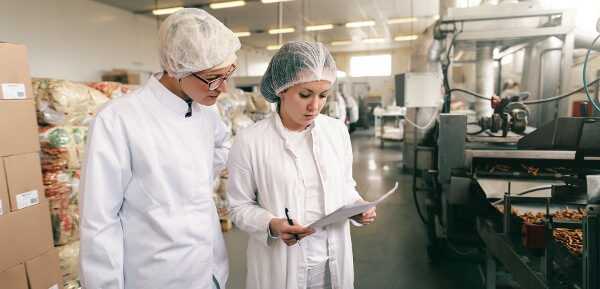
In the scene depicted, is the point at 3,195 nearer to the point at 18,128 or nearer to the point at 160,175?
the point at 18,128

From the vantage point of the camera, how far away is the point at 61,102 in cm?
181

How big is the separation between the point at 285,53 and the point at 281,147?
0.32 metres

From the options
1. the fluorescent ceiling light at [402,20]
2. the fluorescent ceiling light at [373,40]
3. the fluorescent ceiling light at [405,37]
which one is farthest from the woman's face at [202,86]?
the fluorescent ceiling light at [373,40]

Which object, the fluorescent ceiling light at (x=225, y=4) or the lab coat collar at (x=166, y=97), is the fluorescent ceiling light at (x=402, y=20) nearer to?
the fluorescent ceiling light at (x=225, y=4)

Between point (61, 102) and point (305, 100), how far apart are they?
1444 millimetres

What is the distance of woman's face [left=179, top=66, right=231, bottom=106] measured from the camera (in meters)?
1.02

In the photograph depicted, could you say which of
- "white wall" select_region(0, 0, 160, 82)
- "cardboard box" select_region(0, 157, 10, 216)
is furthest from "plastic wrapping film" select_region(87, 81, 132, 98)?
"white wall" select_region(0, 0, 160, 82)

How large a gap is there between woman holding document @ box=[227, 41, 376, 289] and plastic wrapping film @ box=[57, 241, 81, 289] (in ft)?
4.33

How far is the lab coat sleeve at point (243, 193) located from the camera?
1115 mm

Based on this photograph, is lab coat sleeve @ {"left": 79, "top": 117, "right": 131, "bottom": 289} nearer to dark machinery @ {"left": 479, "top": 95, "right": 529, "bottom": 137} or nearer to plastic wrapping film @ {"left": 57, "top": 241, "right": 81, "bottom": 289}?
plastic wrapping film @ {"left": 57, "top": 241, "right": 81, "bottom": 289}

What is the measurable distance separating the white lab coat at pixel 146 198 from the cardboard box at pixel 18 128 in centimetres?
96

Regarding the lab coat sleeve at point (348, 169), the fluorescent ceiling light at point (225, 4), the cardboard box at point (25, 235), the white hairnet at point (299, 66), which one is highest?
the fluorescent ceiling light at point (225, 4)

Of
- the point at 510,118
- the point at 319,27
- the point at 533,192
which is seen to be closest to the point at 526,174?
the point at 533,192

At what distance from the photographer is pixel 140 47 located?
812 cm
